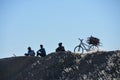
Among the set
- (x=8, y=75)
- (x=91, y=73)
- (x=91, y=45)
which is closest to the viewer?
(x=91, y=73)

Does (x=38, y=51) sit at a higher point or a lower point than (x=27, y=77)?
higher

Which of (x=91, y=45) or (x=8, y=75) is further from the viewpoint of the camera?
(x=91, y=45)

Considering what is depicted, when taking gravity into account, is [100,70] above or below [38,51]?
below

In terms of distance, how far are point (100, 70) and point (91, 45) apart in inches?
270

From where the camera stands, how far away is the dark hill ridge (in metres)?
22.1

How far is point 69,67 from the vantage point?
2362 cm

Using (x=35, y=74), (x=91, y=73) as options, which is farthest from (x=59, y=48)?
(x=91, y=73)

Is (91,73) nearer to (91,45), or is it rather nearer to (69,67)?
(69,67)

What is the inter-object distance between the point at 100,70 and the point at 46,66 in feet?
11.8

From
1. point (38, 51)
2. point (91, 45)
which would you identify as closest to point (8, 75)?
point (38, 51)

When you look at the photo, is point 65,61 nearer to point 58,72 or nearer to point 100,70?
point 58,72

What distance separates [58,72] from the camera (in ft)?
77.0

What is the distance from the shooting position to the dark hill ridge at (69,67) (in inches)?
871

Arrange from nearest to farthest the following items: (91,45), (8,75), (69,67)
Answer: (69,67) → (8,75) → (91,45)
